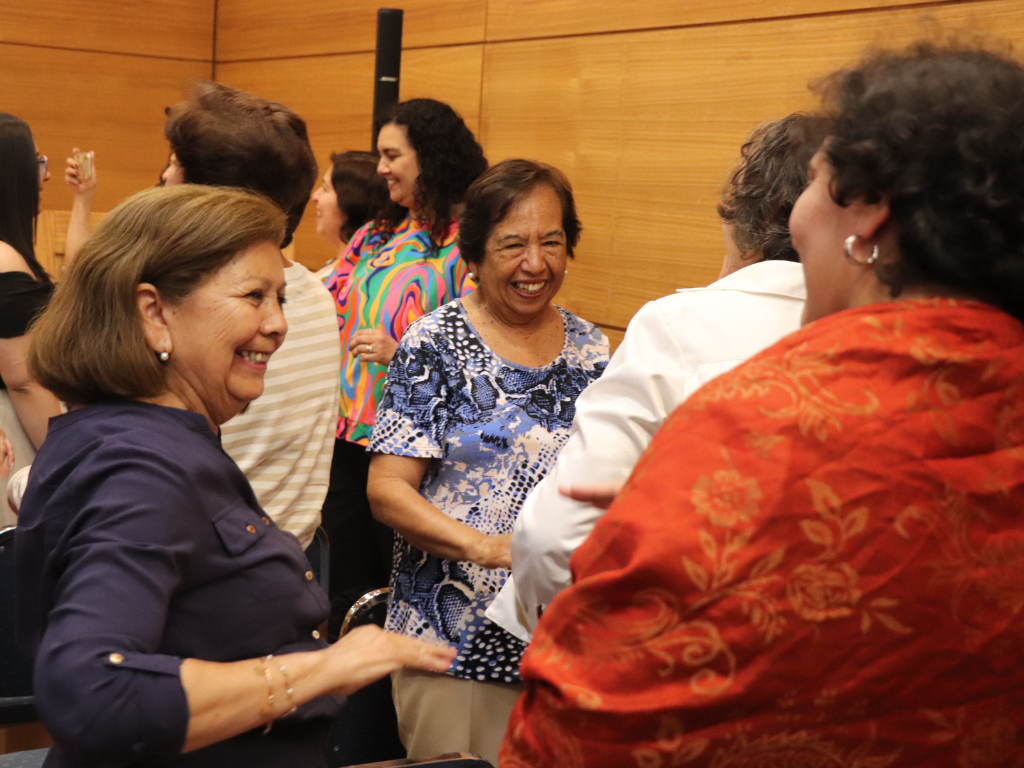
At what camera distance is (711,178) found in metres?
3.26

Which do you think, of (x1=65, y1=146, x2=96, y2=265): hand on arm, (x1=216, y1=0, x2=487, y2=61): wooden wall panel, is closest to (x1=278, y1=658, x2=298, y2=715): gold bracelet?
(x1=65, y1=146, x2=96, y2=265): hand on arm

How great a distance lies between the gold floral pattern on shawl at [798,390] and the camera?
2.63 ft

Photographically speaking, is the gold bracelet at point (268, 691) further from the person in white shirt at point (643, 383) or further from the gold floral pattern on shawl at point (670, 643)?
the gold floral pattern on shawl at point (670, 643)

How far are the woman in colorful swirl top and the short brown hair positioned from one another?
4.76 ft

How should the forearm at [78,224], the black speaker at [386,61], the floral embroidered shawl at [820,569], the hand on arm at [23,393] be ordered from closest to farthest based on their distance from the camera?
1. the floral embroidered shawl at [820,569]
2. the hand on arm at [23,393]
3. the black speaker at [386,61]
4. the forearm at [78,224]

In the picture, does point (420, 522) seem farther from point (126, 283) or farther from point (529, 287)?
point (126, 283)

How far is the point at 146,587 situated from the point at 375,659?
29 centimetres

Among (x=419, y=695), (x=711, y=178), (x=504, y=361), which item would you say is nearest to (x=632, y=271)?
(x=711, y=178)

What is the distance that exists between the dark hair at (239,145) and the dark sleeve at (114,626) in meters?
0.99

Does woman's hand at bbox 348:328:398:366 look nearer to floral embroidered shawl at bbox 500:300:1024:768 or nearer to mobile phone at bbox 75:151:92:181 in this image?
mobile phone at bbox 75:151:92:181

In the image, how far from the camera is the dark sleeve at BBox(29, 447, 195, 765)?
3.47ft

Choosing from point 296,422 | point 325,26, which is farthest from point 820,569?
point 325,26

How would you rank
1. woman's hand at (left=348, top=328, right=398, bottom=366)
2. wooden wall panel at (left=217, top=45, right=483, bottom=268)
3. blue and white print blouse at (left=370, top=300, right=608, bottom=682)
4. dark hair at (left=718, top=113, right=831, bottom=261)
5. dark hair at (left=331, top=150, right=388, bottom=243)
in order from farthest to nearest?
wooden wall panel at (left=217, top=45, right=483, bottom=268), dark hair at (left=331, top=150, right=388, bottom=243), woman's hand at (left=348, top=328, right=398, bottom=366), blue and white print blouse at (left=370, top=300, right=608, bottom=682), dark hair at (left=718, top=113, right=831, bottom=261)

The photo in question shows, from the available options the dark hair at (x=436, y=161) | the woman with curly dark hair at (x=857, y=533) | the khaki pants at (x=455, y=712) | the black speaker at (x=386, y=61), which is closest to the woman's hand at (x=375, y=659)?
the woman with curly dark hair at (x=857, y=533)
